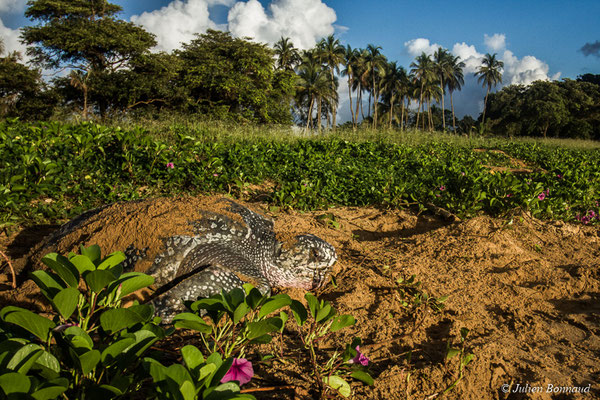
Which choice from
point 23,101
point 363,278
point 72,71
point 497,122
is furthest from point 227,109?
point 497,122

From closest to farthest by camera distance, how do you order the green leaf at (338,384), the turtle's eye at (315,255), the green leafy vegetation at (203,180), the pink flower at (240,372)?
the pink flower at (240,372)
the green leaf at (338,384)
the turtle's eye at (315,255)
the green leafy vegetation at (203,180)

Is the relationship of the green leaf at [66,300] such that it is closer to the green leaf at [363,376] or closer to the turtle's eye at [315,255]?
the green leaf at [363,376]

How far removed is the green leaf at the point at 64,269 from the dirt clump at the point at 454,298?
898 mm

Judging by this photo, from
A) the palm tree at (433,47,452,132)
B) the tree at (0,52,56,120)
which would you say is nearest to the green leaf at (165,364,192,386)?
the tree at (0,52,56,120)

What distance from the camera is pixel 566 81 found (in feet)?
135

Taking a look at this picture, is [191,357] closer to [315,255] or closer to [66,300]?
[66,300]

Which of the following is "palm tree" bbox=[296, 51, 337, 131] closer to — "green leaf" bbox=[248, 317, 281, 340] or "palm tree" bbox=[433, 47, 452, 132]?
"palm tree" bbox=[433, 47, 452, 132]

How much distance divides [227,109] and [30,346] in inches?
1072

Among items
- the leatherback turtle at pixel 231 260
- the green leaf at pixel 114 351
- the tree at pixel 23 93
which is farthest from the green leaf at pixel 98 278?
the tree at pixel 23 93

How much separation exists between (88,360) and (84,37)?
27371mm

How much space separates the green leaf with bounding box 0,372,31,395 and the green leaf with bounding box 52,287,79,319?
0.30 m

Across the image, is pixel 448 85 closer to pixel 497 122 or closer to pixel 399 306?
pixel 497 122

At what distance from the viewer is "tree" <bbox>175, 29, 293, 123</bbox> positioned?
83.7 ft

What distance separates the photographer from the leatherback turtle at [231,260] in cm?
219
